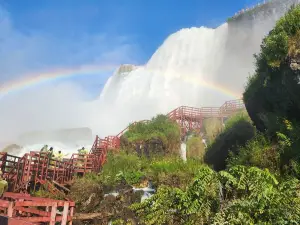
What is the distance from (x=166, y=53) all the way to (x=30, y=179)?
50512 millimetres

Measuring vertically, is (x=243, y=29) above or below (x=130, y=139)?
above

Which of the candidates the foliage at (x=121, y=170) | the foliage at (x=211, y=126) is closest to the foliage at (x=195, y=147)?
the foliage at (x=211, y=126)

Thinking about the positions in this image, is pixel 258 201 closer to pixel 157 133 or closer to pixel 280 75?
pixel 280 75

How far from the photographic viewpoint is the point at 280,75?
489 inches

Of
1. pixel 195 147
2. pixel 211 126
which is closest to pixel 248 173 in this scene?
pixel 195 147

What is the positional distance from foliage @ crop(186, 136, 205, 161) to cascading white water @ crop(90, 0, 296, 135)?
18.1 metres

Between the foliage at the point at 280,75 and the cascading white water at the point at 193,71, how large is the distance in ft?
93.9

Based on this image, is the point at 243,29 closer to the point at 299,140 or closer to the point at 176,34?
the point at 176,34

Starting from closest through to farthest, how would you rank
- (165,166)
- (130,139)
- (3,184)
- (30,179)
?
(3,184) → (30,179) → (165,166) → (130,139)

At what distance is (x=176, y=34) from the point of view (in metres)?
62.0

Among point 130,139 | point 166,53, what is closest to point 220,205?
point 130,139

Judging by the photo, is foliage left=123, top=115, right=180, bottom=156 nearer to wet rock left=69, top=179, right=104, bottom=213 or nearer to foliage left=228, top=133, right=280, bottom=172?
wet rock left=69, top=179, right=104, bottom=213

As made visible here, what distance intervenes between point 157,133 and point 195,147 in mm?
3504

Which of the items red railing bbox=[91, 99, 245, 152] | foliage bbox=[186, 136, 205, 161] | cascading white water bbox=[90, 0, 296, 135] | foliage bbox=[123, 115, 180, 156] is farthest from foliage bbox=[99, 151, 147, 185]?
cascading white water bbox=[90, 0, 296, 135]
